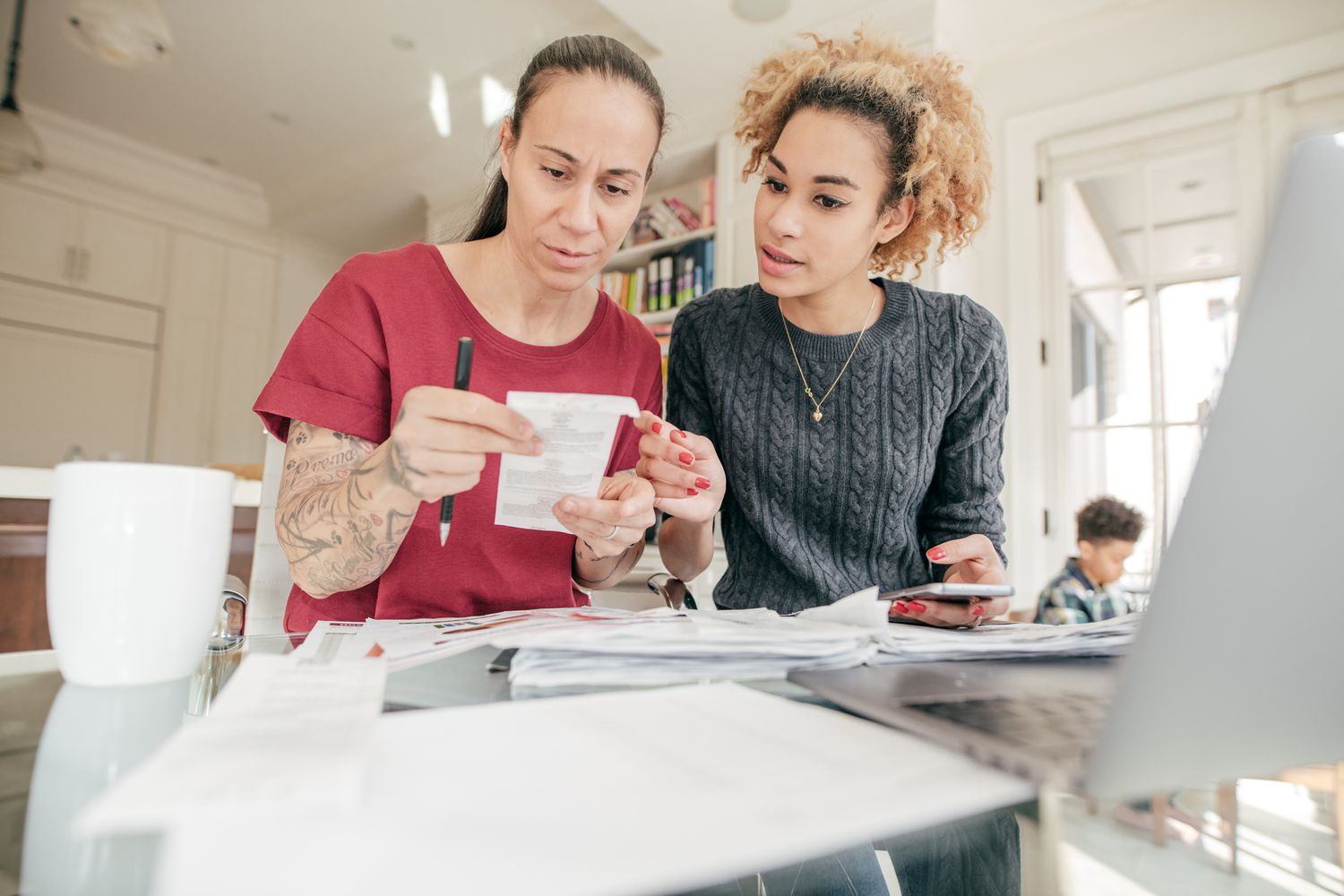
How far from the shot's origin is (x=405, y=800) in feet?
0.92

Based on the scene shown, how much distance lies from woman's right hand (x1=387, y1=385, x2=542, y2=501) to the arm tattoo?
1.5 inches

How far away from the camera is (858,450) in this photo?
4.22ft

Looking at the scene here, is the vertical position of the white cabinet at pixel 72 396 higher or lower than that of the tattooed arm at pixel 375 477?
higher

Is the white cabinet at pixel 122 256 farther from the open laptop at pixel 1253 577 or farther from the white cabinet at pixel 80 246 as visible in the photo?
the open laptop at pixel 1253 577

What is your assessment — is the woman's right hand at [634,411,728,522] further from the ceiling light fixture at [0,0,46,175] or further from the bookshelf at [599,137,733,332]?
the ceiling light fixture at [0,0,46,175]

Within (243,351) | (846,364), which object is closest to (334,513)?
(846,364)

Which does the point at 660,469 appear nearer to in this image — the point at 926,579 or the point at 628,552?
the point at 628,552

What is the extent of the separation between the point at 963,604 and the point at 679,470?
38cm

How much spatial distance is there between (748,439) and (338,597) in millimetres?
685

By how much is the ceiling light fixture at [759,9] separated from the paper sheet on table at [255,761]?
3342 mm

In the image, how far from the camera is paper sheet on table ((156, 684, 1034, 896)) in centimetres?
23

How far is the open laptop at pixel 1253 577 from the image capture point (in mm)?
317

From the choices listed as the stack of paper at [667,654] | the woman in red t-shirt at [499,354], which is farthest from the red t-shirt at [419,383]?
the stack of paper at [667,654]

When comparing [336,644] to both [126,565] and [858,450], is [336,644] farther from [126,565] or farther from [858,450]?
[858,450]
